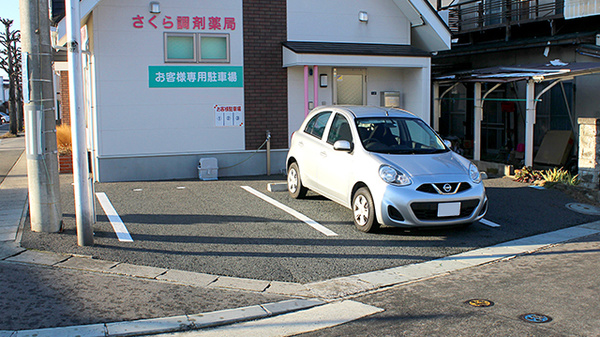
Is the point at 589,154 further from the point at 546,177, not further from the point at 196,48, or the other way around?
the point at 196,48

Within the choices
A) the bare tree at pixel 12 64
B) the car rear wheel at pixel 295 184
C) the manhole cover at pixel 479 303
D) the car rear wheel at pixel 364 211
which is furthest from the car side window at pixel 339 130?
the bare tree at pixel 12 64

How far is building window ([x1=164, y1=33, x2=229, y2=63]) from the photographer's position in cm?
1225

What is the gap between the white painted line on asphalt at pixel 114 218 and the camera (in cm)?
736

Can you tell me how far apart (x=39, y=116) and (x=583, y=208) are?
8.77m

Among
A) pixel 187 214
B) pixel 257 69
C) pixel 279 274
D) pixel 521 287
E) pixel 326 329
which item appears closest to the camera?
pixel 326 329

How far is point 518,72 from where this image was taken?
43.2ft

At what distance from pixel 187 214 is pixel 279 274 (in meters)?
3.19

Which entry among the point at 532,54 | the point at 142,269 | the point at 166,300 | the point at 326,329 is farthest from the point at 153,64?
the point at 532,54

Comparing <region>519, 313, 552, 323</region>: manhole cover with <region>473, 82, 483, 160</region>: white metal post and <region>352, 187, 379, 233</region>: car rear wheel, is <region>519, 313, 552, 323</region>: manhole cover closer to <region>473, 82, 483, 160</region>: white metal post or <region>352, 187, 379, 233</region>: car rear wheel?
<region>352, 187, 379, 233</region>: car rear wheel

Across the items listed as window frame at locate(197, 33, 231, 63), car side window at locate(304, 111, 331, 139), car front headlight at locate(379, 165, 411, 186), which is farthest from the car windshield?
window frame at locate(197, 33, 231, 63)

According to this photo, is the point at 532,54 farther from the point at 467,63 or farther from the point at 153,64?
the point at 153,64

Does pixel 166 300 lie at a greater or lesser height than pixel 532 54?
lesser

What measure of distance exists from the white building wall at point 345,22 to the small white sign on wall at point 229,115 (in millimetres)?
2202

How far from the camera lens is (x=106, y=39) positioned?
460 inches
